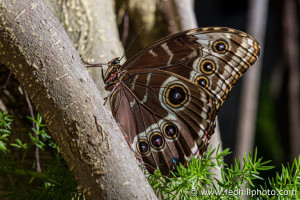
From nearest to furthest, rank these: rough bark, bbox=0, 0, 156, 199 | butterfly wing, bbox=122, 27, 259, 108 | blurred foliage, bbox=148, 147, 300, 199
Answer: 1. rough bark, bbox=0, 0, 156, 199
2. blurred foliage, bbox=148, 147, 300, 199
3. butterfly wing, bbox=122, 27, 259, 108

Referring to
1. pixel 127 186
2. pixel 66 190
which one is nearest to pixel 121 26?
pixel 66 190

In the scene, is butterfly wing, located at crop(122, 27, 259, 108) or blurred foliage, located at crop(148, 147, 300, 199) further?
butterfly wing, located at crop(122, 27, 259, 108)

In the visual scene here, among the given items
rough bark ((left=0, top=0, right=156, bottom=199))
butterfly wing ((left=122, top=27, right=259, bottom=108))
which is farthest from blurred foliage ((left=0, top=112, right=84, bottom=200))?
butterfly wing ((left=122, top=27, right=259, bottom=108))

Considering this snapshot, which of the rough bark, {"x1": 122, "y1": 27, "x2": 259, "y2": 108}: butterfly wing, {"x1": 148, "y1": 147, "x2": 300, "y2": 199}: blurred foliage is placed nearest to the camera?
the rough bark

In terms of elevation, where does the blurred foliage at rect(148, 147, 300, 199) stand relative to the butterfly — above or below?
below

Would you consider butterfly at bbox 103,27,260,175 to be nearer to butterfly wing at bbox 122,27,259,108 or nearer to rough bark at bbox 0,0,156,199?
butterfly wing at bbox 122,27,259,108

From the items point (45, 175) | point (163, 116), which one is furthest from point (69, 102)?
point (163, 116)

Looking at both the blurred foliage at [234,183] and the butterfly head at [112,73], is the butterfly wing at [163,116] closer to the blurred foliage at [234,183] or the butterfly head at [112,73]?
the butterfly head at [112,73]
